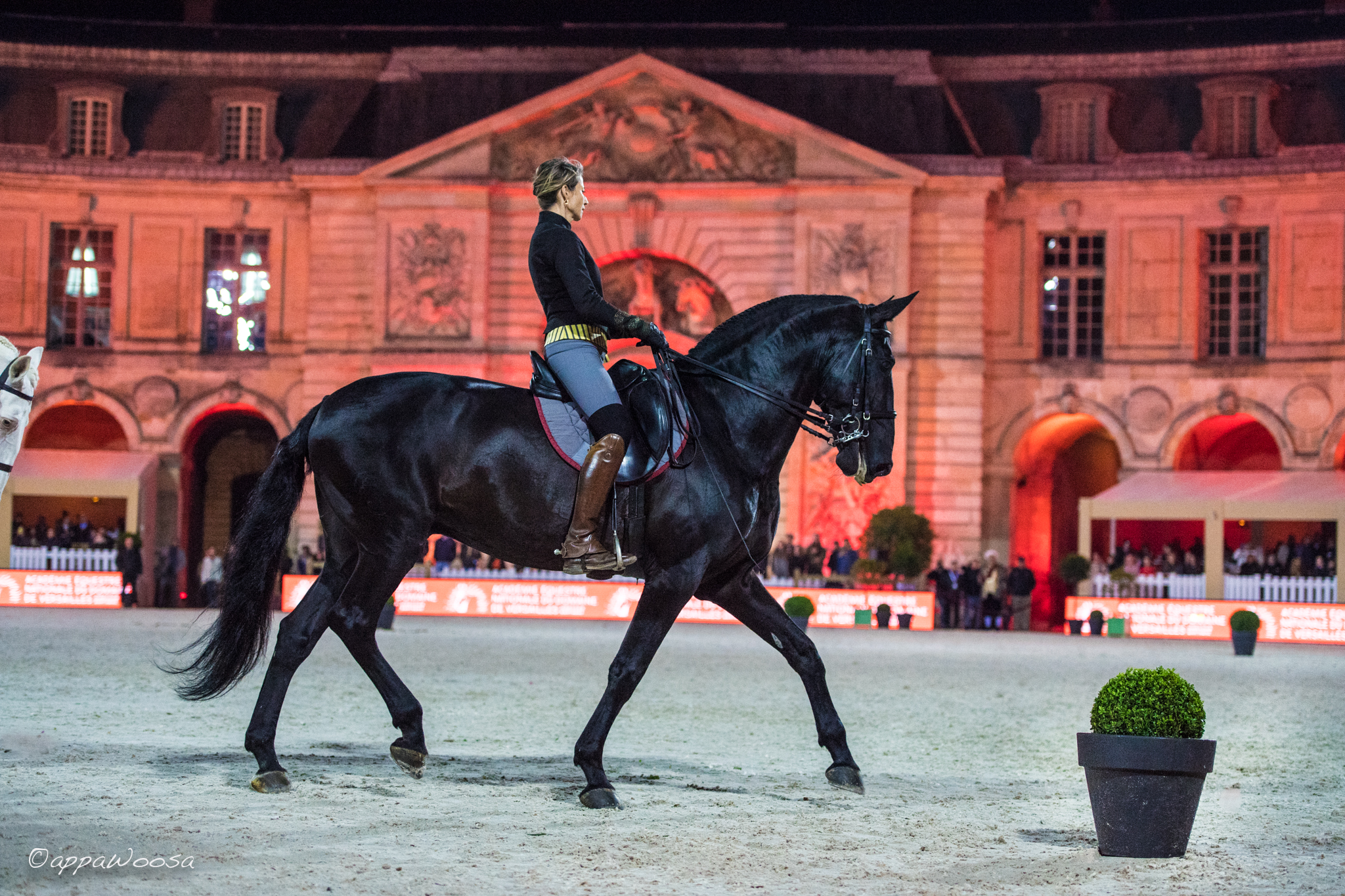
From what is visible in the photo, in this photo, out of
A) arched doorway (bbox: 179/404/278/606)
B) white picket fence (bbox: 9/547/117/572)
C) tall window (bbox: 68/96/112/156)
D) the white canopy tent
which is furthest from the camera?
arched doorway (bbox: 179/404/278/606)

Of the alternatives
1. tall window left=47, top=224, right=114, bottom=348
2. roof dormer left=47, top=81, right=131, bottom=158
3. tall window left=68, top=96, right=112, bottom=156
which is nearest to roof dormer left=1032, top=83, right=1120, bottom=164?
roof dormer left=47, top=81, right=131, bottom=158

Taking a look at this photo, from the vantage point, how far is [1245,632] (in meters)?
23.8

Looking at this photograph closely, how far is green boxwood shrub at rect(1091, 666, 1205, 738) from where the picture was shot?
22.8ft

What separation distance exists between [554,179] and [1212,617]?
24322mm

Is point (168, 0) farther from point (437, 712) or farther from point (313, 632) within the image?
point (313, 632)

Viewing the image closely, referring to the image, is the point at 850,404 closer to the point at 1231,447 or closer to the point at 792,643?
the point at 792,643

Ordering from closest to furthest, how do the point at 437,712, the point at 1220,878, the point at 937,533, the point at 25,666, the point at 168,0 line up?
the point at 1220,878 → the point at 437,712 → the point at 25,666 → the point at 937,533 → the point at 168,0

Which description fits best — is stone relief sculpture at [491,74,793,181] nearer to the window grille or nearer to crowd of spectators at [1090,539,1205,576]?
the window grille

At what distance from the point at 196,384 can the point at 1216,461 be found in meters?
25.7

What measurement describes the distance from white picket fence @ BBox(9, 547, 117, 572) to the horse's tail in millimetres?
26671

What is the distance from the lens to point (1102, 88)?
1537 inches

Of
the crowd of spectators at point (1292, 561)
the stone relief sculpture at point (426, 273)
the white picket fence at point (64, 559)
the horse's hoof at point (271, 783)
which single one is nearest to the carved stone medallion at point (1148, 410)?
the crowd of spectators at point (1292, 561)

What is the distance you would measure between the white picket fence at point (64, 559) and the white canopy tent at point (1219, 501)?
20.8 meters

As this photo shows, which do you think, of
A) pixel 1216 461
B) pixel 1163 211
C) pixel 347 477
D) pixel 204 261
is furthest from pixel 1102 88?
pixel 347 477
